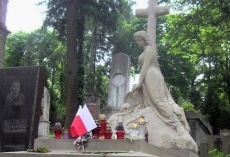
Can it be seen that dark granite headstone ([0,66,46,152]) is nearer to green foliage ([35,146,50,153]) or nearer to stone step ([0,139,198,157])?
stone step ([0,139,198,157])

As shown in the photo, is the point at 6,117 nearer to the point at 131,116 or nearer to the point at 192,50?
the point at 131,116

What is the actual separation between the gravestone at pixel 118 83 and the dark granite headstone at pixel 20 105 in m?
6.26

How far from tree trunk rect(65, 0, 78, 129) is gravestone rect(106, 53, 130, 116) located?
1.61 m

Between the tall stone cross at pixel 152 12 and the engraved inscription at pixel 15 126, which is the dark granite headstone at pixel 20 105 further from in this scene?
the tall stone cross at pixel 152 12

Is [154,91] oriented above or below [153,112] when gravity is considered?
above

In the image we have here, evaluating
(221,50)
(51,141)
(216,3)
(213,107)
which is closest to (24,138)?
(51,141)

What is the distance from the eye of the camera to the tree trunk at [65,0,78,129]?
1748 centimetres

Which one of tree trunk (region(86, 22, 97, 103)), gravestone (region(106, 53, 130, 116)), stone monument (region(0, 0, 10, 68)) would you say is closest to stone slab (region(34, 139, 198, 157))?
gravestone (region(106, 53, 130, 116))

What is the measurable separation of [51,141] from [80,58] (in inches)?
669

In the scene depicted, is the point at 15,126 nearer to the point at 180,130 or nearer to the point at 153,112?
the point at 153,112

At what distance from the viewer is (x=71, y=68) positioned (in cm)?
1812

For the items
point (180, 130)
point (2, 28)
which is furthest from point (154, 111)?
point (2, 28)

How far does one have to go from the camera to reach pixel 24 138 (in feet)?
38.2

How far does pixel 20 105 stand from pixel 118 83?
23.9ft
